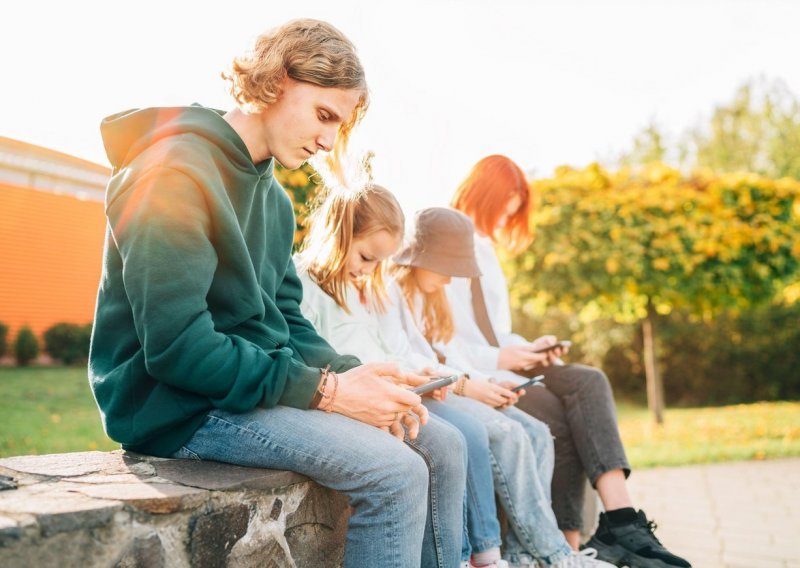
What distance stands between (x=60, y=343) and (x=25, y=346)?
1.54ft

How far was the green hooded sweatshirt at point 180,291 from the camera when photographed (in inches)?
64.6

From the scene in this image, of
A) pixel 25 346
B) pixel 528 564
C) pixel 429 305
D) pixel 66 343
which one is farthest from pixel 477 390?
pixel 66 343

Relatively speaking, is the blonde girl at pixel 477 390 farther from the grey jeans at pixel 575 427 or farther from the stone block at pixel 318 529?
the stone block at pixel 318 529

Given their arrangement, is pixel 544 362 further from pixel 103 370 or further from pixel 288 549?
pixel 103 370

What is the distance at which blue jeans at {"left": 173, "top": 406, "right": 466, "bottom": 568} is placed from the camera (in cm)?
176

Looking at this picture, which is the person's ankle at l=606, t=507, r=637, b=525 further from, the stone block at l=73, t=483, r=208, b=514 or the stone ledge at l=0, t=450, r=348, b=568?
the stone block at l=73, t=483, r=208, b=514

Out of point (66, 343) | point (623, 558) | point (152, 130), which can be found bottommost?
point (66, 343)

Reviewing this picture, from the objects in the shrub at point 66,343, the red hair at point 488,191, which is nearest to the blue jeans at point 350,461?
the red hair at point 488,191

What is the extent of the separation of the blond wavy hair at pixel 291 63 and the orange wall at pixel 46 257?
8.50 m

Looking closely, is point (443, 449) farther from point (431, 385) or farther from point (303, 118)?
point (303, 118)

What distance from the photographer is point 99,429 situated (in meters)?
6.09

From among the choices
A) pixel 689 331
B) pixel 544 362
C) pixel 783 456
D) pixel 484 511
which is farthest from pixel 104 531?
pixel 689 331

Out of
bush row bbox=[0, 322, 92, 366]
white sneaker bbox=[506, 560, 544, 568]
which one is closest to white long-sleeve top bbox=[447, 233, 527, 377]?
white sneaker bbox=[506, 560, 544, 568]

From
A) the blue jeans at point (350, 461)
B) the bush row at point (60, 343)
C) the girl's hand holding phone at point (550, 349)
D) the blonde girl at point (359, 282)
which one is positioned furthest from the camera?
the bush row at point (60, 343)
